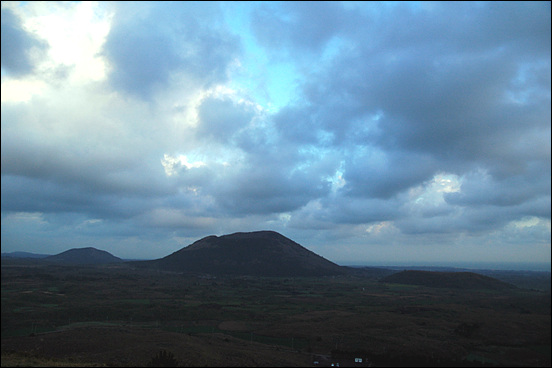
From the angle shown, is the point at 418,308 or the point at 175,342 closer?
the point at 175,342

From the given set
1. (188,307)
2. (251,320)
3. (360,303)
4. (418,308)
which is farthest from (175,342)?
(360,303)

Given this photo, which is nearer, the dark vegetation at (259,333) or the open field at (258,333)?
the dark vegetation at (259,333)

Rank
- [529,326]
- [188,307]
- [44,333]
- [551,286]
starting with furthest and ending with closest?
[188,307] < [44,333] < [529,326] < [551,286]

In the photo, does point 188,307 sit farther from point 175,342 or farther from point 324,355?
point 324,355

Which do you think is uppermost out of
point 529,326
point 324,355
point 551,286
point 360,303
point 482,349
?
point 551,286

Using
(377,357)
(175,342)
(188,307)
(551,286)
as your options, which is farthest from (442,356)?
(188,307)

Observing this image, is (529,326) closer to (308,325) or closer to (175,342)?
(175,342)

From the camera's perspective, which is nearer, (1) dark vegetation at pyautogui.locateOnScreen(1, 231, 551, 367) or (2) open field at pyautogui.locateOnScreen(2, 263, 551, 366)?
(1) dark vegetation at pyautogui.locateOnScreen(1, 231, 551, 367)

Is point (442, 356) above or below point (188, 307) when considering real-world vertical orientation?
above

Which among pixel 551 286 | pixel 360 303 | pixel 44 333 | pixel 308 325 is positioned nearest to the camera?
pixel 551 286
